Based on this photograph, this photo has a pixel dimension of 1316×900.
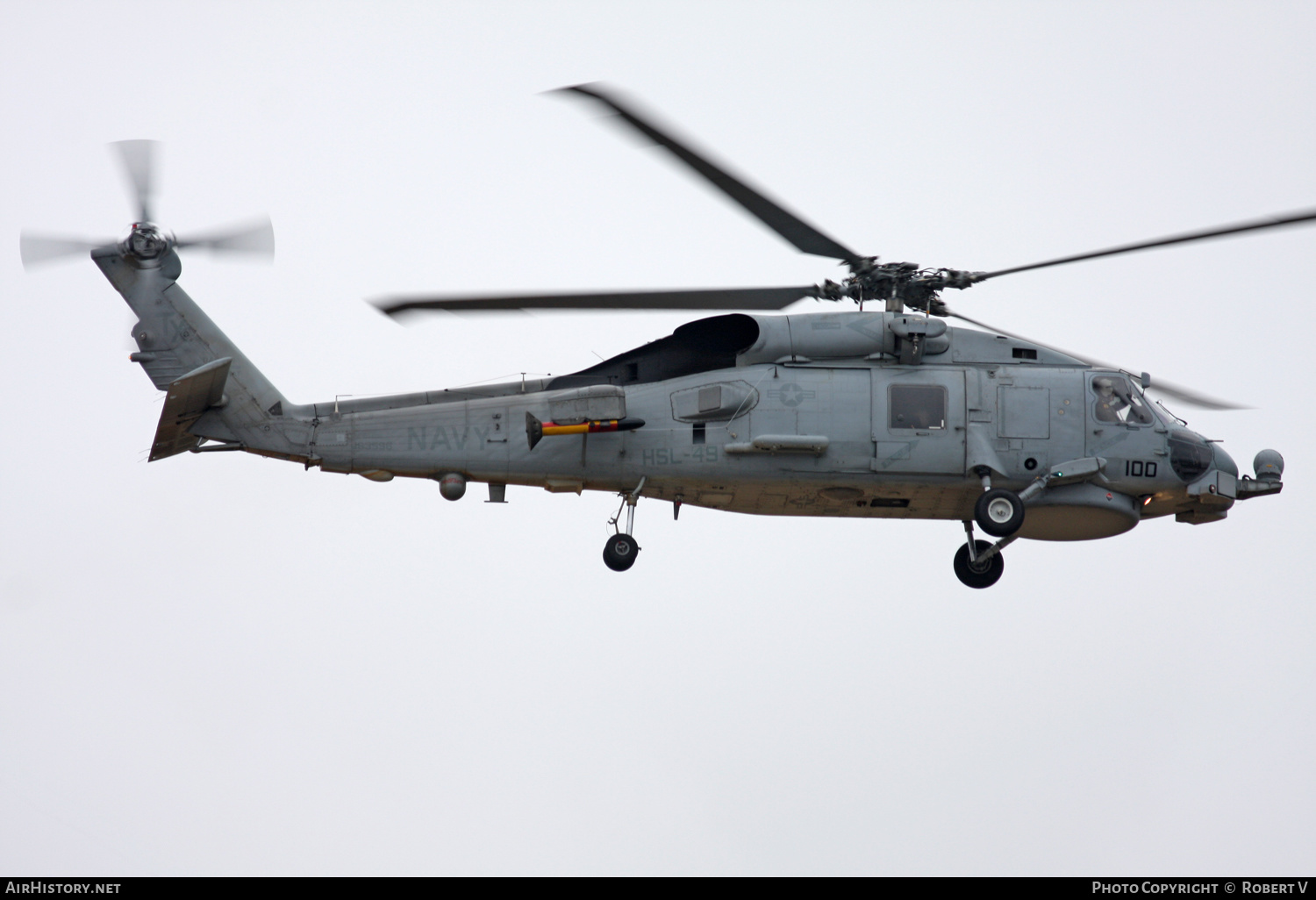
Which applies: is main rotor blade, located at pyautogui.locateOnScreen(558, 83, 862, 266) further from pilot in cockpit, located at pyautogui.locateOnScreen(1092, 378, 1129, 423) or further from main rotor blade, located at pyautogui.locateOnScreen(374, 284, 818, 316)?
pilot in cockpit, located at pyautogui.locateOnScreen(1092, 378, 1129, 423)

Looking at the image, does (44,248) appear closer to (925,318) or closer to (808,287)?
(808,287)

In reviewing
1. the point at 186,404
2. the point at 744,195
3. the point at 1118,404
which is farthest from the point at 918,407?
the point at 186,404

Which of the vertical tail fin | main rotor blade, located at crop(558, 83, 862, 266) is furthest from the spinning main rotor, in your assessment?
the vertical tail fin

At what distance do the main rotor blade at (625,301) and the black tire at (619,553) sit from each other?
3010mm

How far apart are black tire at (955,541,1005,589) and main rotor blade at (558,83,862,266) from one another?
4.39m

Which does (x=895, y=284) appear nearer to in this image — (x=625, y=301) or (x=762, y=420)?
(x=762, y=420)

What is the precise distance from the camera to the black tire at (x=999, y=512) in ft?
56.5

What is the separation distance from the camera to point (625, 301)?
1644 centimetres

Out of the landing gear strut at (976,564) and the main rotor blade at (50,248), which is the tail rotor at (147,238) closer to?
the main rotor blade at (50,248)

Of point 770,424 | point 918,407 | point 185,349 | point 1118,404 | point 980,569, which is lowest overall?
point 980,569

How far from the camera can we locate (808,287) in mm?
17453

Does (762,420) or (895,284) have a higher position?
(895,284)

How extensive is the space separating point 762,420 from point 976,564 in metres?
3.68
